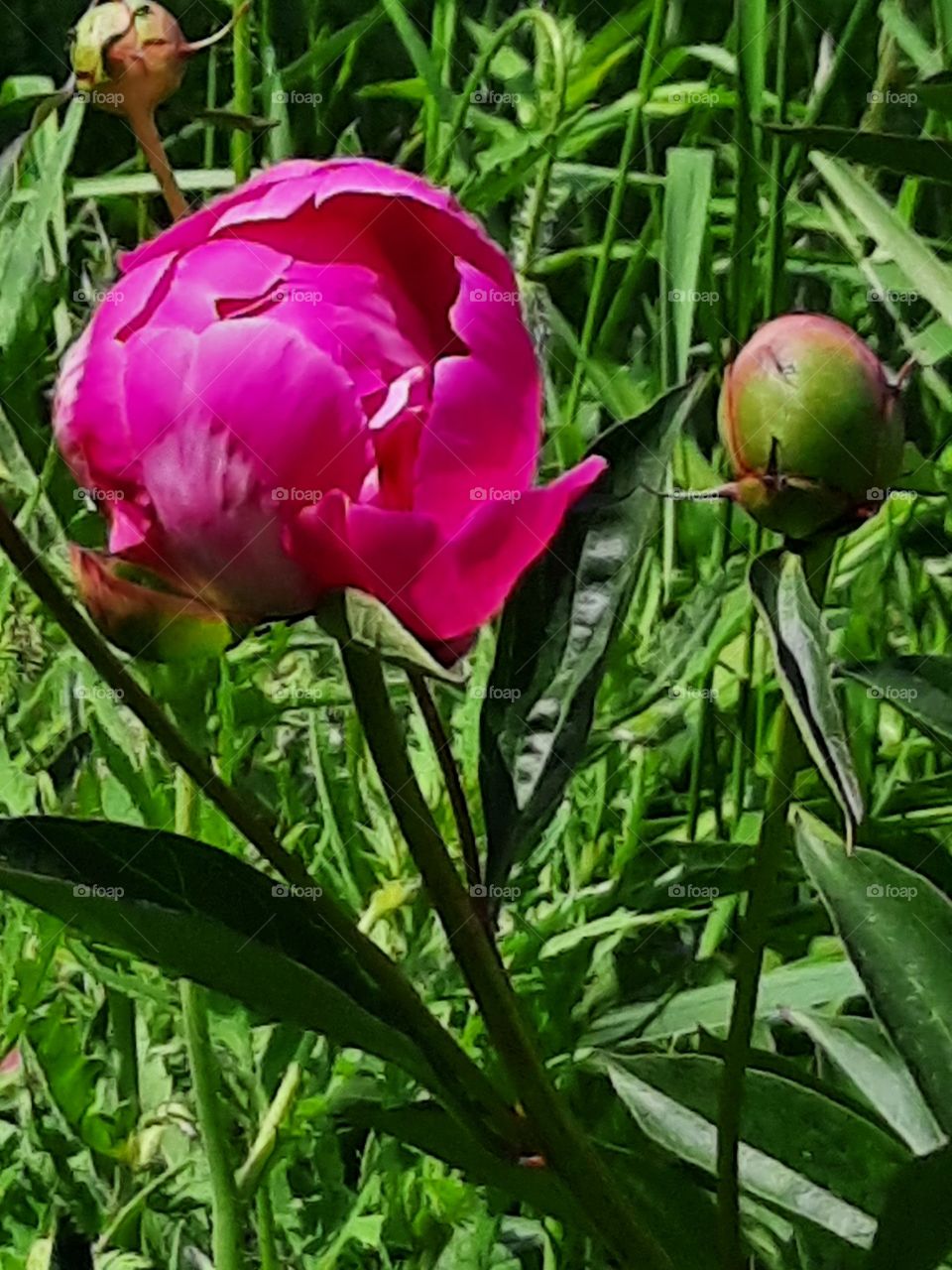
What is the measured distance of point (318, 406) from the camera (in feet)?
1.14

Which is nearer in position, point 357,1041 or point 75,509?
point 357,1041

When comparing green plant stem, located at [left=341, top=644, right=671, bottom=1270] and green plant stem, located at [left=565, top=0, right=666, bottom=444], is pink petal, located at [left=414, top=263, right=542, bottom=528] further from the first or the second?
green plant stem, located at [left=565, top=0, right=666, bottom=444]

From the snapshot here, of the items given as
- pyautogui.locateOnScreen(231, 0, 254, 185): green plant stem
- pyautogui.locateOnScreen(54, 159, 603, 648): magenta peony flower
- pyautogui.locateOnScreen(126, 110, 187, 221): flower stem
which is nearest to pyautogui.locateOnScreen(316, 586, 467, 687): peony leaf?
pyautogui.locateOnScreen(54, 159, 603, 648): magenta peony flower

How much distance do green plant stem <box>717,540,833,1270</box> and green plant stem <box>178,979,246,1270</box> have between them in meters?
0.17

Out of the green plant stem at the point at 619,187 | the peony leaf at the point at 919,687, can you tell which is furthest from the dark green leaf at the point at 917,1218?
the green plant stem at the point at 619,187

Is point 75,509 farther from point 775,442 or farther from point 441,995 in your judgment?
point 775,442

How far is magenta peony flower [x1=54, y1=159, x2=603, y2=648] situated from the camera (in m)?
0.35

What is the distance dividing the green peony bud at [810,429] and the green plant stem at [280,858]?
0.12 m

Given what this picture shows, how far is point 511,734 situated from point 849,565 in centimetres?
41

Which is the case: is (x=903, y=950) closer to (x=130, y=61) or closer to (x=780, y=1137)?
(x=780, y=1137)

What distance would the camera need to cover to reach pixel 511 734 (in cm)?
43

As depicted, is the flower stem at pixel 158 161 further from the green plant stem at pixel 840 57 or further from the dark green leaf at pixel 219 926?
the green plant stem at pixel 840 57

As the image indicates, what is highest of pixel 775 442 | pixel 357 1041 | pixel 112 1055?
pixel 775 442

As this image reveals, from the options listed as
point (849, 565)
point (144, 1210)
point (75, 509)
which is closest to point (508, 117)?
point (849, 565)
